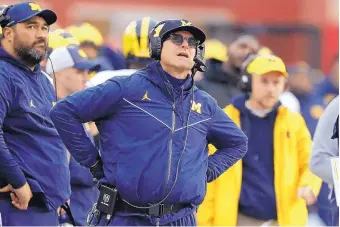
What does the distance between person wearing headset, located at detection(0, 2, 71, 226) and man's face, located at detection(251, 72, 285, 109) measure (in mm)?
1870

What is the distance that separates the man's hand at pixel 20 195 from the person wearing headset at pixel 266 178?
6.00 feet

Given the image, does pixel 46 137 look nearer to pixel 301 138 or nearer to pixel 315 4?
pixel 301 138

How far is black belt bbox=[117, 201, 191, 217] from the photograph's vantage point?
6945 mm

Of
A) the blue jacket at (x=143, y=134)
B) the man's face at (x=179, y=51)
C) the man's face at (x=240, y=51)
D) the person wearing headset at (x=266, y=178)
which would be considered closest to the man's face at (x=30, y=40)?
the blue jacket at (x=143, y=134)

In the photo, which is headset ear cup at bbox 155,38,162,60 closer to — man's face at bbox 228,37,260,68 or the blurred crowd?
the blurred crowd

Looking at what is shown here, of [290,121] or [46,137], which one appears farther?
[290,121]

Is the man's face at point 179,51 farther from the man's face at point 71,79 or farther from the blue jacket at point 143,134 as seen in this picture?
the man's face at point 71,79

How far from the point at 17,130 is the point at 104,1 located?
1729 cm

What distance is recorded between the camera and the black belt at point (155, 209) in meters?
6.95

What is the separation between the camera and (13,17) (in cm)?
769

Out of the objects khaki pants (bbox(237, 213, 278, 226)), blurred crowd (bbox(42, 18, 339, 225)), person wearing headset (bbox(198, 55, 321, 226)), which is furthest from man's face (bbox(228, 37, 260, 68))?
khaki pants (bbox(237, 213, 278, 226))

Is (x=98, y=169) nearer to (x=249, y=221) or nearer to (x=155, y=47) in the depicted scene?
(x=155, y=47)

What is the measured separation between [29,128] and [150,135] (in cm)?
102

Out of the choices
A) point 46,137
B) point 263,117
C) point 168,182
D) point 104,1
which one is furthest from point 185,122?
point 104,1
